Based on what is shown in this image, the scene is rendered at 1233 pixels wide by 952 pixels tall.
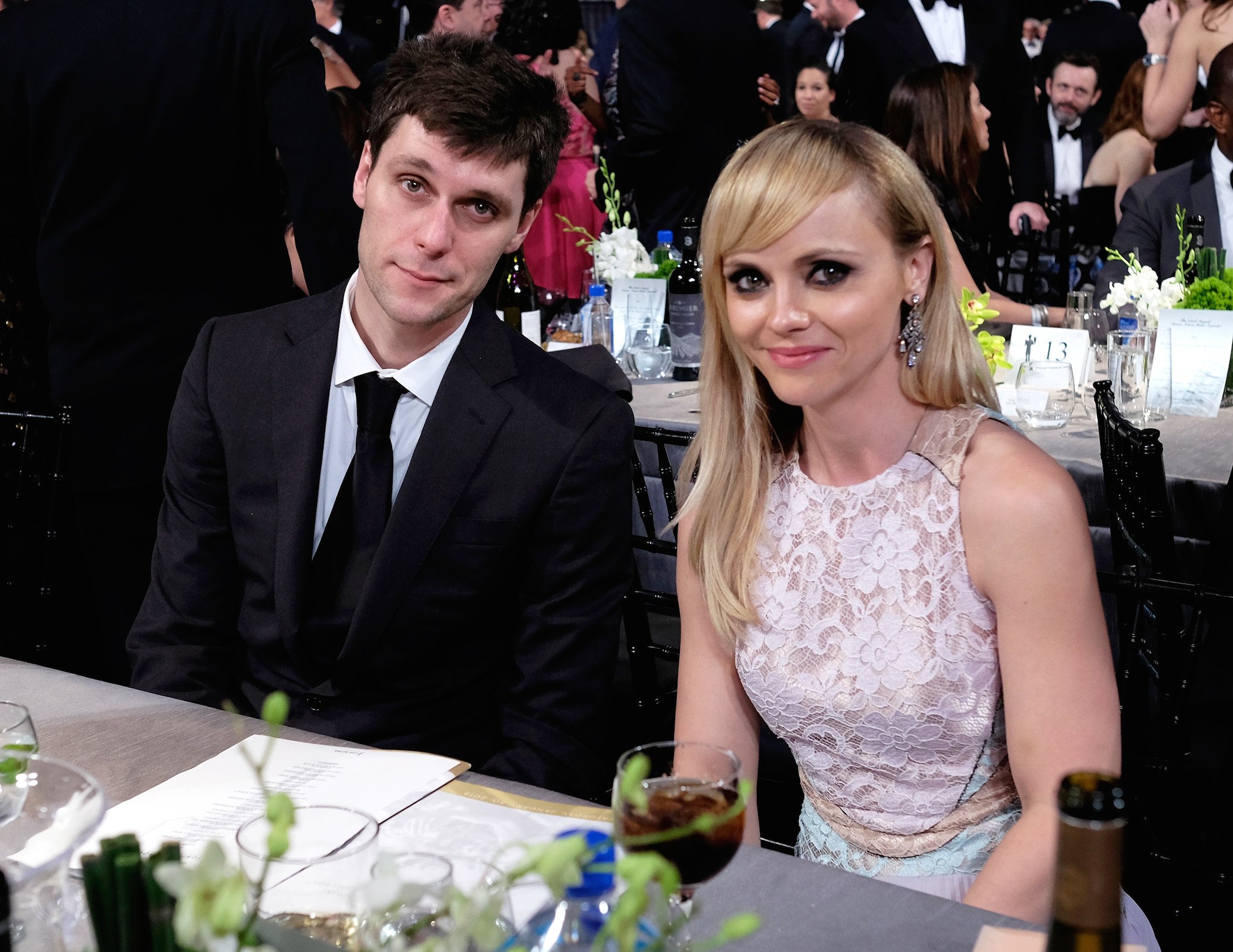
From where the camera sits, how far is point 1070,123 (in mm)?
6750

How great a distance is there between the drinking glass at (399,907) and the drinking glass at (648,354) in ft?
9.08

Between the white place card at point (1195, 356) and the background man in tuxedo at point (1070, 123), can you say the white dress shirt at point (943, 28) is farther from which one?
the white place card at point (1195, 356)

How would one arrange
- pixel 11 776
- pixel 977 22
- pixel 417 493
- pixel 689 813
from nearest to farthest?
pixel 689 813 → pixel 11 776 → pixel 417 493 → pixel 977 22

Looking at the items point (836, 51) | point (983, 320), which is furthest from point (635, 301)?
point (836, 51)

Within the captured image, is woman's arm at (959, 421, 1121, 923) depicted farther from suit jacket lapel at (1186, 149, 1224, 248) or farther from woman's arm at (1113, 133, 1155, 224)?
woman's arm at (1113, 133, 1155, 224)

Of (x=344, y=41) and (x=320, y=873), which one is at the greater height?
(x=344, y=41)

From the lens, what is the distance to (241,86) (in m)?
2.57

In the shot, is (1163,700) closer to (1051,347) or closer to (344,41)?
(1051,347)

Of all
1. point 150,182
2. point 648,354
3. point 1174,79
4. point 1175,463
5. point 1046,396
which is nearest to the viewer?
point 1175,463

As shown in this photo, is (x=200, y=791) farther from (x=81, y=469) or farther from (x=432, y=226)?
(x=81, y=469)

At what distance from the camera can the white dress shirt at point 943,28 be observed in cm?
635

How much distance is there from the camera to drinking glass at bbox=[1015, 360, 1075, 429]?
108 inches

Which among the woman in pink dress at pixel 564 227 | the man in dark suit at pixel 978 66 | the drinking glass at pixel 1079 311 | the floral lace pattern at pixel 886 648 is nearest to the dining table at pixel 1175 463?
the drinking glass at pixel 1079 311

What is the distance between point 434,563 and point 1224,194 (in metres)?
3.12
